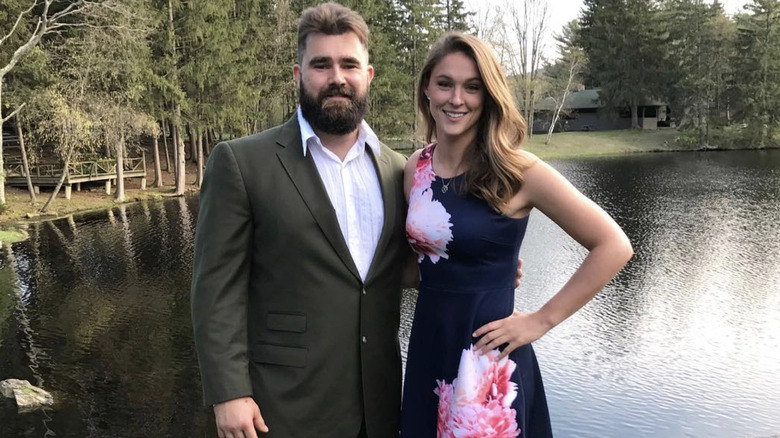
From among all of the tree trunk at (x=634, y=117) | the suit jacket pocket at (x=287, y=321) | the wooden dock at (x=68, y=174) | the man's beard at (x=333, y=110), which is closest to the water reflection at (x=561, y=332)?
the suit jacket pocket at (x=287, y=321)

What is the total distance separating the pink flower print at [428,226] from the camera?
2.12 m

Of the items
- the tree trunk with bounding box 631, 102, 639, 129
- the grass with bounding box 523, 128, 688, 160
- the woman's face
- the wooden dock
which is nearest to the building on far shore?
the tree trunk with bounding box 631, 102, 639, 129

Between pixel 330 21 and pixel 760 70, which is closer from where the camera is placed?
pixel 330 21

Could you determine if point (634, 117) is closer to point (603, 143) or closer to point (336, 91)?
point (603, 143)

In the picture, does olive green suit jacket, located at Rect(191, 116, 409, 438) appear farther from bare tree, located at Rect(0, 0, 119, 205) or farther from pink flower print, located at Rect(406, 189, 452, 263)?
bare tree, located at Rect(0, 0, 119, 205)

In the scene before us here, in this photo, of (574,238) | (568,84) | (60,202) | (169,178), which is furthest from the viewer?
(568,84)

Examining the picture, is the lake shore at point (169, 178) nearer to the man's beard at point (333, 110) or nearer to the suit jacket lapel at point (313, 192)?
the man's beard at point (333, 110)

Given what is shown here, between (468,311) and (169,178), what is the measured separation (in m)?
27.6

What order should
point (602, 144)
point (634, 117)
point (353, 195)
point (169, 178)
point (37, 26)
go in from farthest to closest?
point (634, 117) < point (602, 144) < point (169, 178) < point (37, 26) < point (353, 195)

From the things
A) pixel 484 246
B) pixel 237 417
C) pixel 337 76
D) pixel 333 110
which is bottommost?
pixel 237 417

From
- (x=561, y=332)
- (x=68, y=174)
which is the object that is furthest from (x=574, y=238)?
(x=68, y=174)

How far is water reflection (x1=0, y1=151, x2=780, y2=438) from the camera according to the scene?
6.38m

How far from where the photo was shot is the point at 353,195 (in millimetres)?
2236

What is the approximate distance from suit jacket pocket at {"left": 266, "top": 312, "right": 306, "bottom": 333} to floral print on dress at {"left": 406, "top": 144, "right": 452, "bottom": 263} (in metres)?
0.51
